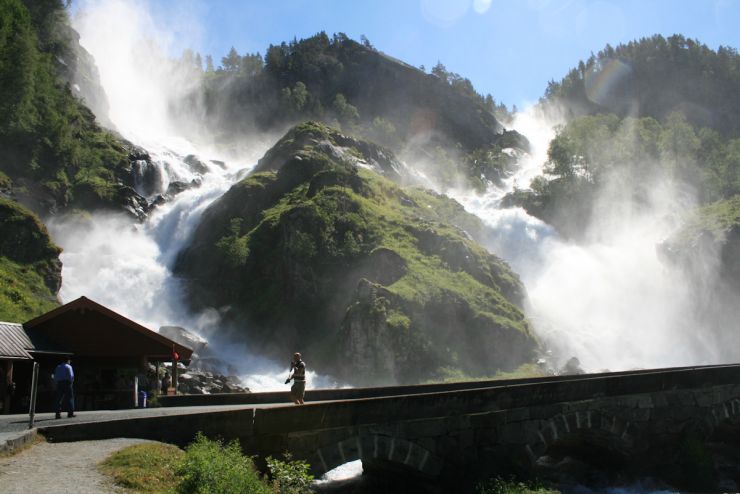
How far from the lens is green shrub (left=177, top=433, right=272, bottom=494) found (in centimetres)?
942

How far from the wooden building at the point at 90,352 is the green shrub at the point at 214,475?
15.9m

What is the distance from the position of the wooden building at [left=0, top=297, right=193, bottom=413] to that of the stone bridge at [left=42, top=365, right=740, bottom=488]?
123 inches

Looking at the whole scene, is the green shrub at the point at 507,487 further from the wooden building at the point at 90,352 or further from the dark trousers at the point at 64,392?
the wooden building at the point at 90,352

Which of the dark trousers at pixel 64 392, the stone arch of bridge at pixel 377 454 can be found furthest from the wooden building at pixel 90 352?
the stone arch of bridge at pixel 377 454

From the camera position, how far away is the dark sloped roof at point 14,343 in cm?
2188

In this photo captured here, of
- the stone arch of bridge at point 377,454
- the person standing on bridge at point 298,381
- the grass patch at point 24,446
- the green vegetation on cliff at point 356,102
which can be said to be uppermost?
the green vegetation on cliff at point 356,102

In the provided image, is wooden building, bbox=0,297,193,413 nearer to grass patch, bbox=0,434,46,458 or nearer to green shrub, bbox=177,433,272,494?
grass patch, bbox=0,434,46,458

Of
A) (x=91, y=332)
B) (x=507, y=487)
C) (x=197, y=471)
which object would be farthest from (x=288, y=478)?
(x=91, y=332)

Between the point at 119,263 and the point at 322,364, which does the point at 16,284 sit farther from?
the point at 322,364

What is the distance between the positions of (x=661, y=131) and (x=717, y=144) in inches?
332

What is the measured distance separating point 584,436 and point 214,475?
14.9 metres

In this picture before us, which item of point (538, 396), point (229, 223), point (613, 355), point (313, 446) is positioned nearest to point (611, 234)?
point (613, 355)

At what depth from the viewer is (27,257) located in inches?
1741

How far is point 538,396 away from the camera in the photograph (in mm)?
17703
